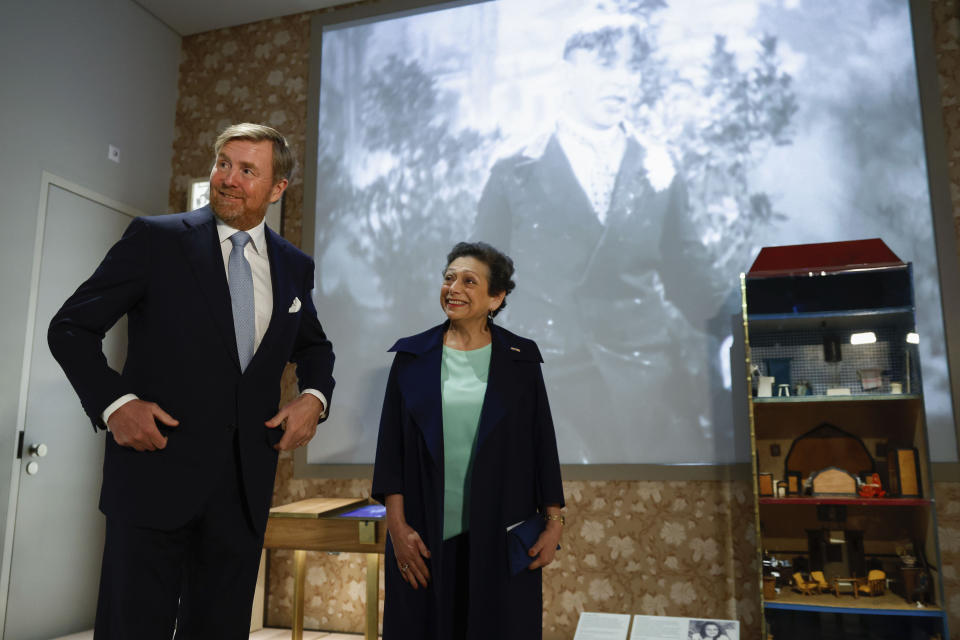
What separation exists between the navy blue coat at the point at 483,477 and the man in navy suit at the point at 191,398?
63 centimetres

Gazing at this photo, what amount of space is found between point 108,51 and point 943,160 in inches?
170

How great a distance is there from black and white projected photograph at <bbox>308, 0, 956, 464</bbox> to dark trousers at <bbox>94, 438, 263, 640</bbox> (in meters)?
2.39

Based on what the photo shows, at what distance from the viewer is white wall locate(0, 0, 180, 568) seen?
3508 mm

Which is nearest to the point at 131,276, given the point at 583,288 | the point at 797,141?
the point at 583,288

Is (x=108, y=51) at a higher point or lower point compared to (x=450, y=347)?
higher

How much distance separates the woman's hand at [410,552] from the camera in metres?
2.04

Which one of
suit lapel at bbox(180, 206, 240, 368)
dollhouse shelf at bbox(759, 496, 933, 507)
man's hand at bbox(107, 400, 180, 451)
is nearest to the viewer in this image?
man's hand at bbox(107, 400, 180, 451)

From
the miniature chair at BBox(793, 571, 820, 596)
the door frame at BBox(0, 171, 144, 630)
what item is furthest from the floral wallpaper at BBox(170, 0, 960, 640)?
the door frame at BBox(0, 171, 144, 630)

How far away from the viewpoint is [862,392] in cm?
307

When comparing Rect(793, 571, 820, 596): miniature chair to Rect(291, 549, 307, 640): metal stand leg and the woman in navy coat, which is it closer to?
the woman in navy coat

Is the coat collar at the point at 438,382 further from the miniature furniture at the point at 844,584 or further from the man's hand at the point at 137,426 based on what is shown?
the miniature furniture at the point at 844,584

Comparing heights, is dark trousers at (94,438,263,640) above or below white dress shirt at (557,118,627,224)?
below

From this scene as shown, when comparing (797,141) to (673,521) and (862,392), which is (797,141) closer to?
(862,392)

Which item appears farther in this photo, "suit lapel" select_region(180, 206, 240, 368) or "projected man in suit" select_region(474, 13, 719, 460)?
"projected man in suit" select_region(474, 13, 719, 460)
